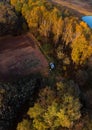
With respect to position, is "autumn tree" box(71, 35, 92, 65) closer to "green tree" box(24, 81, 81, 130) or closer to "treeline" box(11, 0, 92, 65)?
"treeline" box(11, 0, 92, 65)

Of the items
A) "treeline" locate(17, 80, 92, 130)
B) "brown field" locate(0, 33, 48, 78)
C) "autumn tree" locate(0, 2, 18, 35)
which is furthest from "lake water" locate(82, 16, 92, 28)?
"treeline" locate(17, 80, 92, 130)

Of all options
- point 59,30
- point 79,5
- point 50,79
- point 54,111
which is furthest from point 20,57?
point 79,5

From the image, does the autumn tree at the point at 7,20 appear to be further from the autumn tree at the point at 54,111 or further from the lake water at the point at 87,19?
the autumn tree at the point at 54,111

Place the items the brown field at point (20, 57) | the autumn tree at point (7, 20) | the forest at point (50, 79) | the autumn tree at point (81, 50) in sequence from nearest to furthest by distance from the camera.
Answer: the forest at point (50, 79)
the brown field at point (20, 57)
the autumn tree at point (81, 50)
the autumn tree at point (7, 20)


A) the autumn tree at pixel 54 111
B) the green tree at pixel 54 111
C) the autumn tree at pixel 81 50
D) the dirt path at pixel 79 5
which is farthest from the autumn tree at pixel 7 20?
the dirt path at pixel 79 5

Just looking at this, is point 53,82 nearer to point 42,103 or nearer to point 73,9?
point 42,103

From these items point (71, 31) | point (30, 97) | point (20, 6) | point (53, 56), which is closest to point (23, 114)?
point (30, 97)
